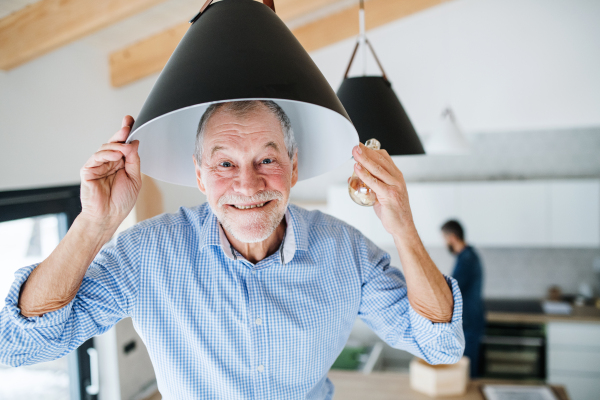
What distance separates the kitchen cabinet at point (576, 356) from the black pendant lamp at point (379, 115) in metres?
3.76

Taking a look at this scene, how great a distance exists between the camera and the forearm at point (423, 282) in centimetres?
102

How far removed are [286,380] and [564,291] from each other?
4.52m

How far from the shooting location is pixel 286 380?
110cm

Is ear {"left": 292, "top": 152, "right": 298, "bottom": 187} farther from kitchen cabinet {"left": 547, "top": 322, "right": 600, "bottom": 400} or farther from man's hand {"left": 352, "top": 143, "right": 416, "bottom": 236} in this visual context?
kitchen cabinet {"left": 547, "top": 322, "right": 600, "bottom": 400}

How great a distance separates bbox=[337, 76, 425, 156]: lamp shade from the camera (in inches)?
45.3

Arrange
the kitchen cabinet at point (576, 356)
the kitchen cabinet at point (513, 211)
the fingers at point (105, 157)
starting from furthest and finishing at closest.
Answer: the kitchen cabinet at point (513, 211) → the kitchen cabinet at point (576, 356) → the fingers at point (105, 157)

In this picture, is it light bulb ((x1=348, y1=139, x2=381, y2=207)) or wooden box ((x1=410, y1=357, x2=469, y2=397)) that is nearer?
light bulb ((x1=348, y1=139, x2=381, y2=207))

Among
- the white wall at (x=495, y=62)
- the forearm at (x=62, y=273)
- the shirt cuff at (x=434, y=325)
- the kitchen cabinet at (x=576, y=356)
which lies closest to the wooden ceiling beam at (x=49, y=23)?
the forearm at (x=62, y=273)

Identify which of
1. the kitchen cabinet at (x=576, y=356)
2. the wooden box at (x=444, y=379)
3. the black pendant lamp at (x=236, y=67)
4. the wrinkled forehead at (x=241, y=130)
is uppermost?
the black pendant lamp at (x=236, y=67)

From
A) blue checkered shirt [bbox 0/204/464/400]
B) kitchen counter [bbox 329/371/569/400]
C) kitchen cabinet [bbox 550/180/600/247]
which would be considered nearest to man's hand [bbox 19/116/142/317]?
blue checkered shirt [bbox 0/204/464/400]

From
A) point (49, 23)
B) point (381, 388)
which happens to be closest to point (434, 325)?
point (381, 388)

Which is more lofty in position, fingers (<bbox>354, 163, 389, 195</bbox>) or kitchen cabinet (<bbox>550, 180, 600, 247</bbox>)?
fingers (<bbox>354, 163, 389, 195</bbox>)

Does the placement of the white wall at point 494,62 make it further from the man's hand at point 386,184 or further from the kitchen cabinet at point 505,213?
the man's hand at point 386,184

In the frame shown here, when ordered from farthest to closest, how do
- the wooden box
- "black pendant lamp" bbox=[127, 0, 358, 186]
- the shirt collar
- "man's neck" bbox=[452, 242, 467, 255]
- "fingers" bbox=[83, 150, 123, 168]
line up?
"man's neck" bbox=[452, 242, 467, 255] → the wooden box → the shirt collar → "fingers" bbox=[83, 150, 123, 168] → "black pendant lamp" bbox=[127, 0, 358, 186]
